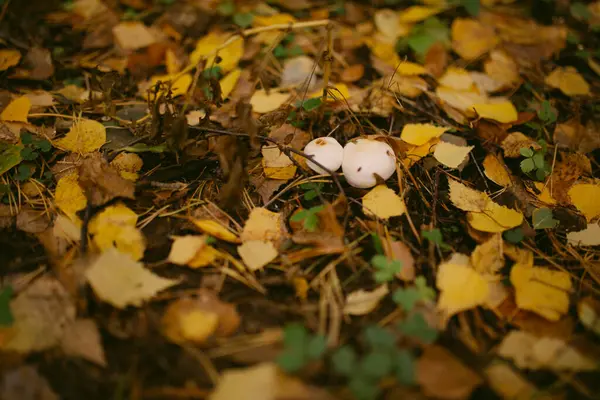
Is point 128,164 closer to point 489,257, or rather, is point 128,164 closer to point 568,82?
point 489,257

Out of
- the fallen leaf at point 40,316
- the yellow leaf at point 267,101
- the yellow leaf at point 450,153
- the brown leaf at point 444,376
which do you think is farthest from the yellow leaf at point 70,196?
the yellow leaf at point 450,153

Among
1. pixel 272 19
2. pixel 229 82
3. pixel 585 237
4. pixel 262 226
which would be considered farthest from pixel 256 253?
pixel 272 19

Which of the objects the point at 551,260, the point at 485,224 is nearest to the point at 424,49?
the point at 485,224

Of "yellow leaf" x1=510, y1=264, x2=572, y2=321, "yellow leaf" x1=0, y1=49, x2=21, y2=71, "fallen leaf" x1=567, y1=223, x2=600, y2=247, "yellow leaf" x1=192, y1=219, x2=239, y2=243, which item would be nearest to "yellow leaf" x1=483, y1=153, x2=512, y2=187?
"fallen leaf" x1=567, y1=223, x2=600, y2=247

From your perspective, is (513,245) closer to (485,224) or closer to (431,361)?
(485,224)

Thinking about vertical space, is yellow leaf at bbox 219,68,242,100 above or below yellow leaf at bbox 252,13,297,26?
below

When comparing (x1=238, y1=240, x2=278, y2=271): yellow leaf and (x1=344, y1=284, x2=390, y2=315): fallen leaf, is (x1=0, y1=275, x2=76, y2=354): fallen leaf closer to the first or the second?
(x1=238, y1=240, x2=278, y2=271): yellow leaf
